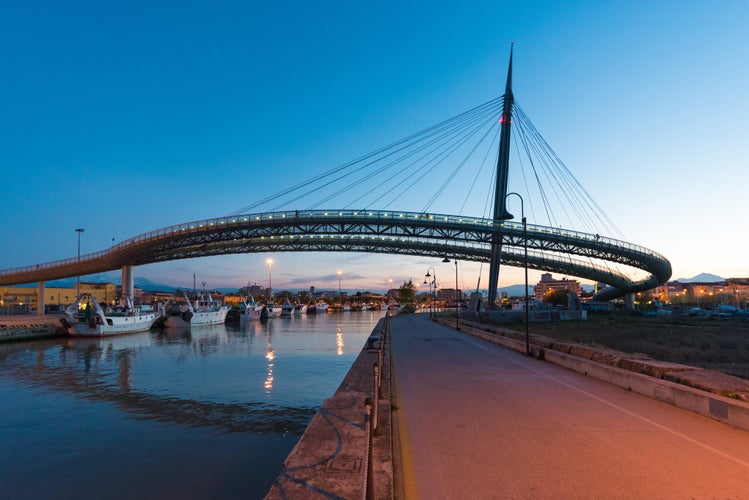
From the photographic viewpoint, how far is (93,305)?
54062 mm

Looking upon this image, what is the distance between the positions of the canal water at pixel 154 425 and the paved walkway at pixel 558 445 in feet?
12.8

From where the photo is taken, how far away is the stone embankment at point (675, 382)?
27.6 ft

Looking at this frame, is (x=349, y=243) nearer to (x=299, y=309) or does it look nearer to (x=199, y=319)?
(x=199, y=319)

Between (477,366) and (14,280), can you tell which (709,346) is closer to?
(477,366)

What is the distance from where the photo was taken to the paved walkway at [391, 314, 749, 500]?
5.60 metres

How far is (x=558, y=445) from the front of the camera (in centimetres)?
720

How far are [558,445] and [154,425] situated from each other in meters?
12.1

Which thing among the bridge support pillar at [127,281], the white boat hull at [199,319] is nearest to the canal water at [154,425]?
the white boat hull at [199,319]

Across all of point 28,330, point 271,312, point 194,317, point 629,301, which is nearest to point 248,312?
point 271,312

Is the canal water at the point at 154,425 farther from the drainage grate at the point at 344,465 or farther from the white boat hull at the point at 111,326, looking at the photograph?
the white boat hull at the point at 111,326

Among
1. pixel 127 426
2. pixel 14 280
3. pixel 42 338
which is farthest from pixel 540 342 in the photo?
pixel 14 280

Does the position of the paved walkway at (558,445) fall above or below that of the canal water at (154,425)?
above

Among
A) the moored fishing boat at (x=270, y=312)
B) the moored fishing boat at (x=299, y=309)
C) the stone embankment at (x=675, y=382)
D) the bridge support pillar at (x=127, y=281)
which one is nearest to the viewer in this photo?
the stone embankment at (x=675, y=382)

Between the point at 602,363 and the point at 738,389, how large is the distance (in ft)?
17.5
